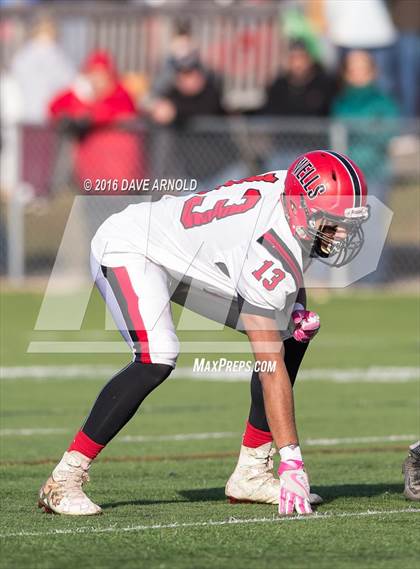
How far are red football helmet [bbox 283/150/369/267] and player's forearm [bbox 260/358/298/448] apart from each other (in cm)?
55

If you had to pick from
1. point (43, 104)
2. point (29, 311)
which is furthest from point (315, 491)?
point (43, 104)

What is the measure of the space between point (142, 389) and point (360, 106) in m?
10.4

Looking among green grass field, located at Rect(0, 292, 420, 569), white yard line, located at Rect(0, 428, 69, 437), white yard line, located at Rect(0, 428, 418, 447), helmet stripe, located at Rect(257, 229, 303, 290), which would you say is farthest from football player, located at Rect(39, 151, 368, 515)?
white yard line, located at Rect(0, 428, 69, 437)

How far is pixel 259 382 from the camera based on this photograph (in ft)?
23.0

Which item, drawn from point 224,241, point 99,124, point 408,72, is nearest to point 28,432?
point 224,241

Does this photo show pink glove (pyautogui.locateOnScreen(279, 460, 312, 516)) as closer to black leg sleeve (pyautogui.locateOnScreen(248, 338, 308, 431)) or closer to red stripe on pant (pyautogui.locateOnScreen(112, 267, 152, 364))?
black leg sleeve (pyautogui.locateOnScreen(248, 338, 308, 431))

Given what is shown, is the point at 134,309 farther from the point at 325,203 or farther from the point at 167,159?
the point at 167,159

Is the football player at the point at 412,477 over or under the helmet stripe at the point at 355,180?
under

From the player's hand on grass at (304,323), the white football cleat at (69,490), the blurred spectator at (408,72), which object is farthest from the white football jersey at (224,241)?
the blurred spectator at (408,72)

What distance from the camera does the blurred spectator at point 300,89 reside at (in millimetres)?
16328

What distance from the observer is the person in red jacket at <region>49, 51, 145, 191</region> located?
53.5 ft

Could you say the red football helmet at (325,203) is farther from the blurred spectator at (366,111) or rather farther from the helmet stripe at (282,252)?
the blurred spectator at (366,111)

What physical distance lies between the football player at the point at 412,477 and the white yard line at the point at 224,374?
4532 millimetres

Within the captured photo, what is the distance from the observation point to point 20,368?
1234 centimetres
